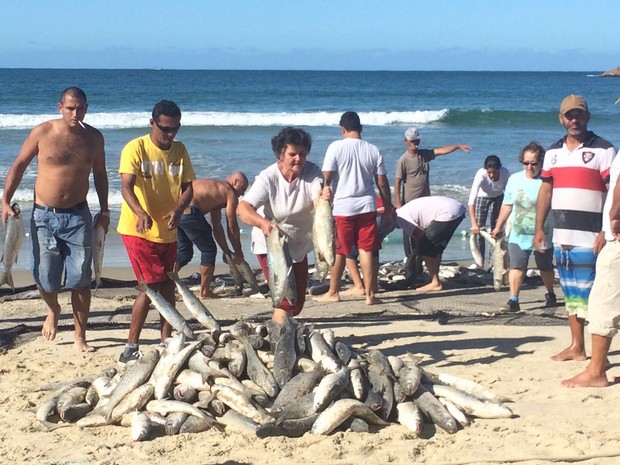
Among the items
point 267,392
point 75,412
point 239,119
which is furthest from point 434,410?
point 239,119

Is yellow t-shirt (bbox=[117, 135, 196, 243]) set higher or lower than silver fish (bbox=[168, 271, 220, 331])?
higher

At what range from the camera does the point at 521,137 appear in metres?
35.3

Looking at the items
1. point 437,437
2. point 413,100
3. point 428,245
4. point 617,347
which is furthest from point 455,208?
point 413,100

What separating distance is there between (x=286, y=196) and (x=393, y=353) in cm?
183

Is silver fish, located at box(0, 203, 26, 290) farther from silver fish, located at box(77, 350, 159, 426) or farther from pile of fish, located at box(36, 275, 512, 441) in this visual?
silver fish, located at box(77, 350, 159, 426)

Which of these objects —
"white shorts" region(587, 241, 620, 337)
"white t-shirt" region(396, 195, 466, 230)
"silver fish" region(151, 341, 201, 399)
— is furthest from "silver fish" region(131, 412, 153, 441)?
"white t-shirt" region(396, 195, 466, 230)

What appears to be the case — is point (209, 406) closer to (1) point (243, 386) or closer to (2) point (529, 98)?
(1) point (243, 386)

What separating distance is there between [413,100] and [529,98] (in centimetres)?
846

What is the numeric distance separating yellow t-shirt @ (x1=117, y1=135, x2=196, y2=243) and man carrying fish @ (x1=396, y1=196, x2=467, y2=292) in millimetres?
4679

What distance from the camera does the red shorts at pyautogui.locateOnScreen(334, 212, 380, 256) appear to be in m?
10.2

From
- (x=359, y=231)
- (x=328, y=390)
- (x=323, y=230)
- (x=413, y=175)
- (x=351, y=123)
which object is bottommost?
(x=328, y=390)

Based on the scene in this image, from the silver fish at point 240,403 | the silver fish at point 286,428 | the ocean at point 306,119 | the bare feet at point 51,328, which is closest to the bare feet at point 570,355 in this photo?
the silver fish at point 286,428

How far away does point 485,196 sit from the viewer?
494 inches

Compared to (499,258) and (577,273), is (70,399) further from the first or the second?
(499,258)
